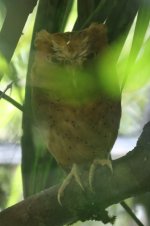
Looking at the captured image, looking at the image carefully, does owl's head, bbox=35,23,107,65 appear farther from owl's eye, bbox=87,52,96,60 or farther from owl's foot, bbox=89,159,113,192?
owl's foot, bbox=89,159,113,192

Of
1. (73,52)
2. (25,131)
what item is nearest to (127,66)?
(73,52)

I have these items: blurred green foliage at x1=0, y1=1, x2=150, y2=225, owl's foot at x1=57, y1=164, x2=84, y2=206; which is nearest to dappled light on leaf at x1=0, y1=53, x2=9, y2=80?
blurred green foliage at x1=0, y1=1, x2=150, y2=225

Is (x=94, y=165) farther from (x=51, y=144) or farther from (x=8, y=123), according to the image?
(x=8, y=123)

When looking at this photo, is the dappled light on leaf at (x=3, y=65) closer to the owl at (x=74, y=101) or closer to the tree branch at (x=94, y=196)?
the owl at (x=74, y=101)

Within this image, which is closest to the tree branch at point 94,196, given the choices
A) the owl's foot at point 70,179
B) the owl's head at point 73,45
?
the owl's foot at point 70,179

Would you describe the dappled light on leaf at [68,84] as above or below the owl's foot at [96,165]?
above

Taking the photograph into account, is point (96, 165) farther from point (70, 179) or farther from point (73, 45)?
point (73, 45)
